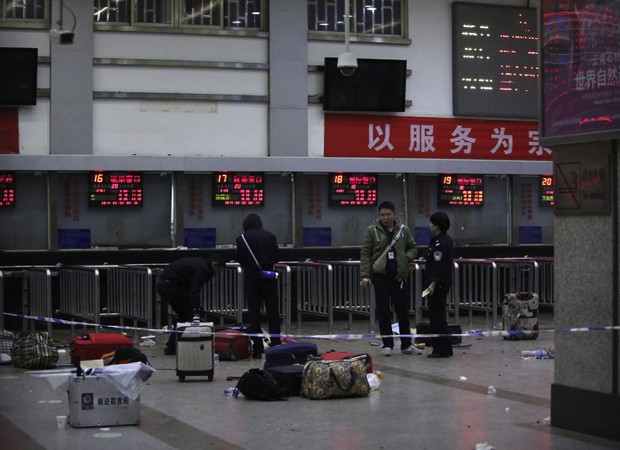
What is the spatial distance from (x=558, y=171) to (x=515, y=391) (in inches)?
114

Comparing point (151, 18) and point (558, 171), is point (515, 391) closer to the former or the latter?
point (558, 171)

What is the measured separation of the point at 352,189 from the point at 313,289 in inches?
89.7

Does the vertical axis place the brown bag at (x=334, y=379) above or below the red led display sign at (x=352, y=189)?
below

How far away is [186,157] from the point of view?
18.7 metres

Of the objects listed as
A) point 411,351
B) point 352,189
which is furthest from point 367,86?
point 411,351

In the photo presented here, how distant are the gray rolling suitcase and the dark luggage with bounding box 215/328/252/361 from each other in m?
1.76

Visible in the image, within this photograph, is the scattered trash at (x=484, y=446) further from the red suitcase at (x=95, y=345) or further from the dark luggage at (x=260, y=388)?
the red suitcase at (x=95, y=345)

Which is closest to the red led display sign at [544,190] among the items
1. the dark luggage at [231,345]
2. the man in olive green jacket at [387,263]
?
the man in olive green jacket at [387,263]

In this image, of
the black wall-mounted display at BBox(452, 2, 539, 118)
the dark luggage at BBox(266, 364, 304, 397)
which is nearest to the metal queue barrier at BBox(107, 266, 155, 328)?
the dark luggage at BBox(266, 364, 304, 397)

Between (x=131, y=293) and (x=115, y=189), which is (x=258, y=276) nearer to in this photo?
(x=131, y=293)

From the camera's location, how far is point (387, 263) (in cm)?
1448

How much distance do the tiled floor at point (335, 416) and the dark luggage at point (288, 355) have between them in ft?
1.90

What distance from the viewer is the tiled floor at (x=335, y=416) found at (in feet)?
29.3

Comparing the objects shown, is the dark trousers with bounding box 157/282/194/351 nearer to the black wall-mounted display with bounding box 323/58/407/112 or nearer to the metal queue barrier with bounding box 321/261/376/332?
the metal queue barrier with bounding box 321/261/376/332
